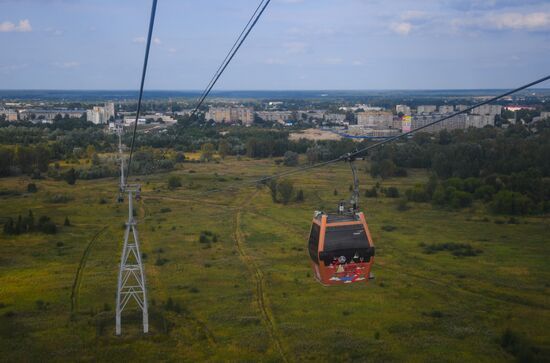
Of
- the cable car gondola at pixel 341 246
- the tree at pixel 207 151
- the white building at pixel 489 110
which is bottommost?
the tree at pixel 207 151

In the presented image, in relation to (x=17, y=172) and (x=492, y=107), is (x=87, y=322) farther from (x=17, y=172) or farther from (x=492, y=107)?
(x=492, y=107)

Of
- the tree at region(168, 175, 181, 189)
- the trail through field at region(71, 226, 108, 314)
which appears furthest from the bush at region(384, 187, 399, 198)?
the trail through field at region(71, 226, 108, 314)

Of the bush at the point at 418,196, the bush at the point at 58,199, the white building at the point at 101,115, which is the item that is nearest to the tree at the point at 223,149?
the bush at the point at 58,199

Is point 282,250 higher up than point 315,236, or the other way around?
point 315,236

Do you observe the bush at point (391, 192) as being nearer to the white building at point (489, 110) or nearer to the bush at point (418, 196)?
the bush at point (418, 196)

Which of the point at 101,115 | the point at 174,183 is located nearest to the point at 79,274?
the point at 174,183

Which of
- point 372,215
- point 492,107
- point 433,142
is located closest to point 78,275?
point 372,215
